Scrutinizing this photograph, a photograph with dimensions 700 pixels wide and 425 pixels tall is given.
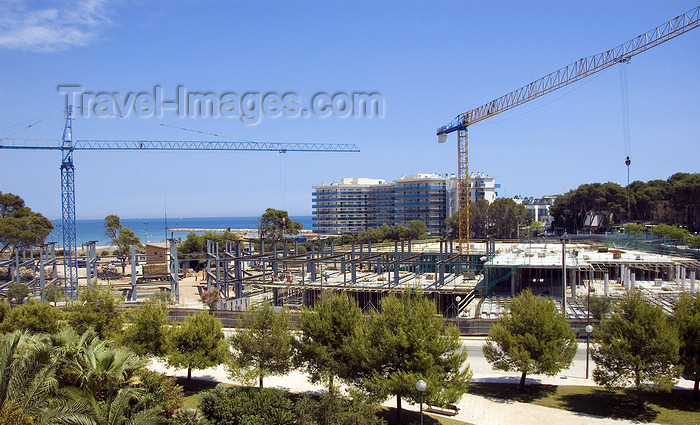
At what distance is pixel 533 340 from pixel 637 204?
266ft

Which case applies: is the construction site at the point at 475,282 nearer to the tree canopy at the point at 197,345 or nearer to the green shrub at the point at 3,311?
the green shrub at the point at 3,311

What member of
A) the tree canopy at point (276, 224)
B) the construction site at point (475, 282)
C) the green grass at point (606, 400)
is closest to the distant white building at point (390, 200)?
the tree canopy at point (276, 224)

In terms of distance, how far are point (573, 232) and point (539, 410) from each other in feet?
286

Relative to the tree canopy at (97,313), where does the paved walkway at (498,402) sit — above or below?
below

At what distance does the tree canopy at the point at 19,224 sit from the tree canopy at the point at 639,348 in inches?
2650

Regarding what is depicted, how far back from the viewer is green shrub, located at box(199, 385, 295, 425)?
583 inches

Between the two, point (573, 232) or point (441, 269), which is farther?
point (573, 232)

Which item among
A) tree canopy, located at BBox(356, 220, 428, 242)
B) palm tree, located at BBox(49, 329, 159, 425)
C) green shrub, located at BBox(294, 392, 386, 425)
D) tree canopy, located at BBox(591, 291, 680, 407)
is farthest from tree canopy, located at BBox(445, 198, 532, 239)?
palm tree, located at BBox(49, 329, 159, 425)

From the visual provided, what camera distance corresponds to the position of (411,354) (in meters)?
16.4

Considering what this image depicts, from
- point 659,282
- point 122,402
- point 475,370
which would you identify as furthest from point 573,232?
point 122,402

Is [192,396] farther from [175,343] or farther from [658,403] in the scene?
[658,403]

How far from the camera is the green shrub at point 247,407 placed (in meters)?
14.8

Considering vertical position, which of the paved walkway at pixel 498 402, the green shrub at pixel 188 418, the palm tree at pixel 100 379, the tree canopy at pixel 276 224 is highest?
the tree canopy at pixel 276 224

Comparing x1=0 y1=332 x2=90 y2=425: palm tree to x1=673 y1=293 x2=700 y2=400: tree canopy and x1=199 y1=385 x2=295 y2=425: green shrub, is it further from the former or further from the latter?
x1=673 y1=293 x2=700 y2=400: tree canopy
